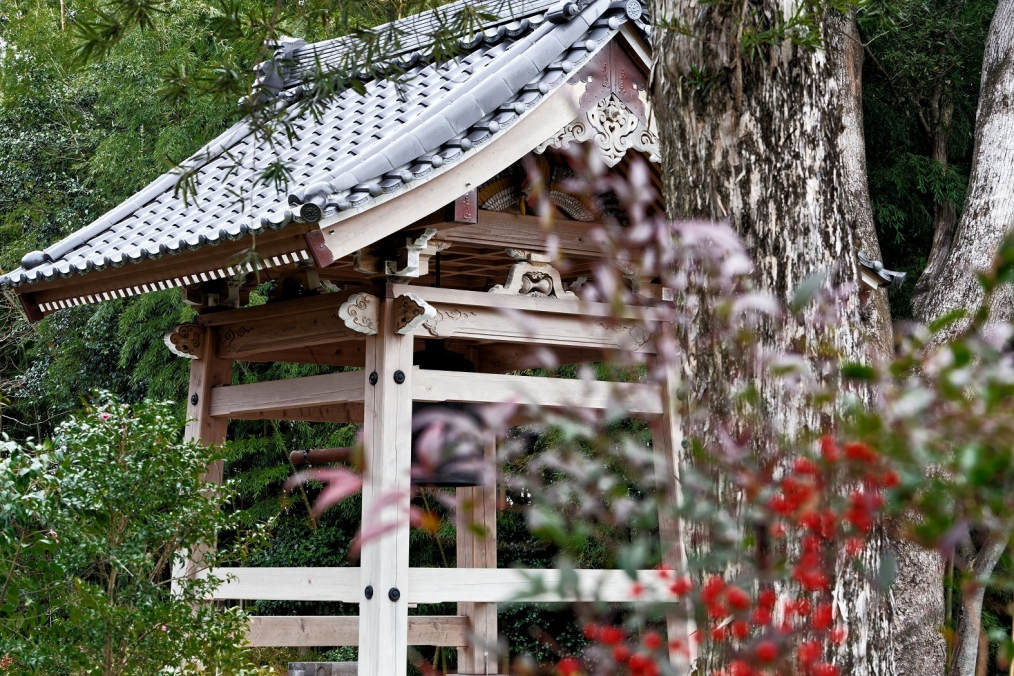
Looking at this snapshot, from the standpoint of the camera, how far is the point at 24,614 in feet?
9.85

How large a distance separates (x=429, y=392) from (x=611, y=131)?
4.24 ft

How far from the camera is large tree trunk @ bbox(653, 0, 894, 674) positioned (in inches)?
84.8

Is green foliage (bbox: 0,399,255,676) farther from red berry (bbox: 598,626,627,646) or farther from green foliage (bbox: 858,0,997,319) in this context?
green foliage (bbox: 858,0,997,319)

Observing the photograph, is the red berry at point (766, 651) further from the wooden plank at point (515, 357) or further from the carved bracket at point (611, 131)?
the wooden plank at point (515, 357)

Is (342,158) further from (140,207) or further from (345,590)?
(345,590)

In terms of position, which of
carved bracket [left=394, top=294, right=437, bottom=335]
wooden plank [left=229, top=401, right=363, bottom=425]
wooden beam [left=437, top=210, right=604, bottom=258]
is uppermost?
wooden beam [left=437, top=210, right=604, bottom=258]

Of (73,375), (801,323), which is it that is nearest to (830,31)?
(801,323)

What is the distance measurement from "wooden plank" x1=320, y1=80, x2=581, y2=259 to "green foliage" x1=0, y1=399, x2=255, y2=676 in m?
0.83

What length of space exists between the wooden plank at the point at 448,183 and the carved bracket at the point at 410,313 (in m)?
0.30

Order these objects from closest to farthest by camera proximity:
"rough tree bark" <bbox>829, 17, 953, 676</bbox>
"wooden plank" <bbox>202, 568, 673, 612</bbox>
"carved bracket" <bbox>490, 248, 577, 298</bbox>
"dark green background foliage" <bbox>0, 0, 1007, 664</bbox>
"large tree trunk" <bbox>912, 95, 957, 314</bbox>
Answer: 1. "wooden plank" <bbox>202, 568, 673, 612</bbox>
2. "carved bracket" <bbox>490, 248, 577, 298</bbox>
3. "rough tree bark" <bbox>829, 17, 953, 676</bbox>
4. "large tree trunk" <bbox>912, 95, 957, 314</bbox>
5. "dark green background foliage" <bbox>0, 0, 1007, 664</bbox>

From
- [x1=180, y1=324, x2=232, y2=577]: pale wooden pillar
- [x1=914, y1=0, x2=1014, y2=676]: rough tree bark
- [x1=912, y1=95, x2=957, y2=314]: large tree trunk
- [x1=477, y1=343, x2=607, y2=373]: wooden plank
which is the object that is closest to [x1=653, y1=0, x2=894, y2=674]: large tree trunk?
[x1=477, y1=343, x2=607, y2=373]: wooden plank

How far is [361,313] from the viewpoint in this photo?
3697mm

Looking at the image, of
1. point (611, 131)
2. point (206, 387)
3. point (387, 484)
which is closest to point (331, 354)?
point (206, 387)

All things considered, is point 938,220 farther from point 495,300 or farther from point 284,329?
point 284,329
